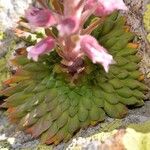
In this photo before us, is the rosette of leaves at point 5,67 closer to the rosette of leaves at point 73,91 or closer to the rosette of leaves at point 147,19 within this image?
the rosette of leaves at point 73,91

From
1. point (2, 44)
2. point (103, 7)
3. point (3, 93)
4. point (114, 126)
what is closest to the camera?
point (103, 7)

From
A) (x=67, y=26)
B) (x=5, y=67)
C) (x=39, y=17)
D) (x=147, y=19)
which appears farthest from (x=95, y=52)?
(x=5, y=67)

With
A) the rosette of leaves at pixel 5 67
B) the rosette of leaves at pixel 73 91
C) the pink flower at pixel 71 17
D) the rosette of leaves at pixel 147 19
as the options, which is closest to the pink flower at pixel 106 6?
the pink flower at pixel 71 17

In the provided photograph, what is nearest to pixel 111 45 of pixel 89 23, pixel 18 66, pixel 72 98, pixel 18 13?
pixel 89 23

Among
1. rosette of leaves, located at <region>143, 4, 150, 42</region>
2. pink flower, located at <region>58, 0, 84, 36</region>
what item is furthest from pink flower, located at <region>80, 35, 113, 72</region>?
rosette of leaves, located at <region>143, 4, 150, 42</region>

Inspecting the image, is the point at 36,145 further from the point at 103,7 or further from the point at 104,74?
the point at 103,7

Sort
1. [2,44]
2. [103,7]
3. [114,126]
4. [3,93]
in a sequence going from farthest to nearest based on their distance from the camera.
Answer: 1. [2,44]
2. [3,93]
3. [114,126]
4. [103,7]
